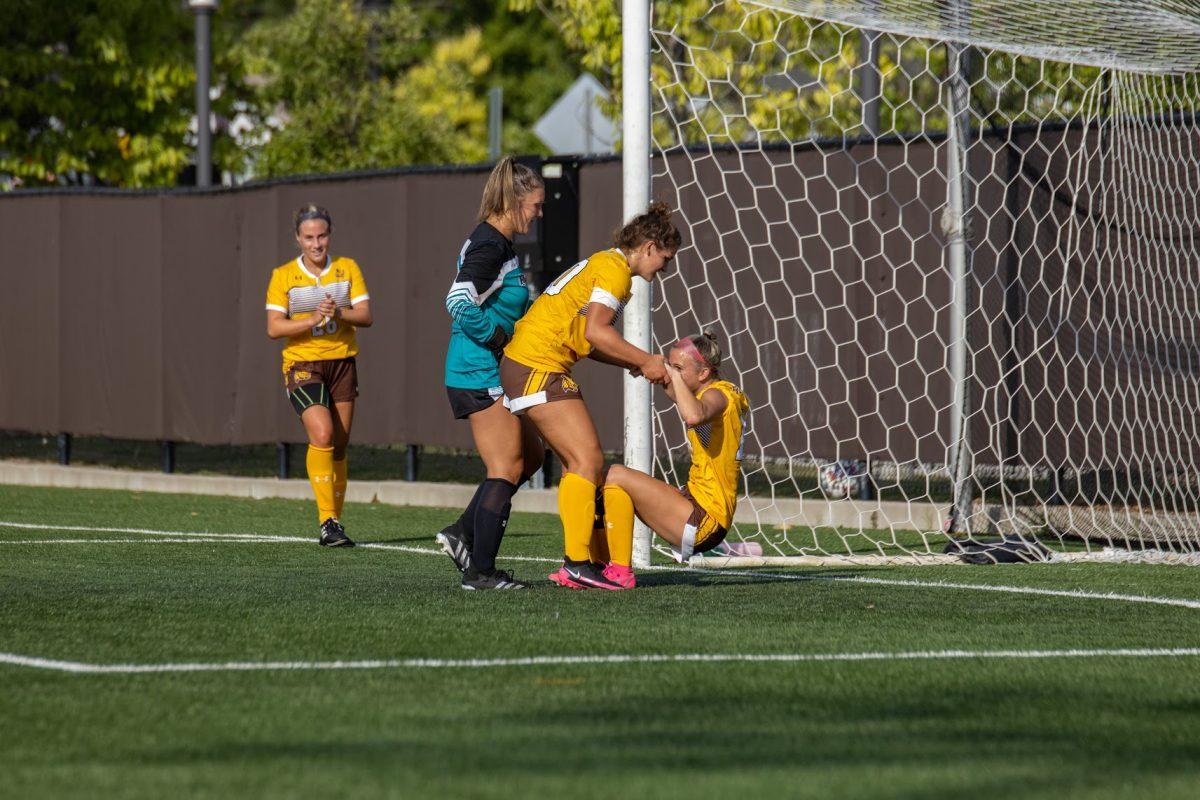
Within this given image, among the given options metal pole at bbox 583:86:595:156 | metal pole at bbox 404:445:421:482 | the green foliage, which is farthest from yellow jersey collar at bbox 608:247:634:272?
metal pole at bbox 583:86:595:156

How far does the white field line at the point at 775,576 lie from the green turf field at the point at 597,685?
0.14 ft

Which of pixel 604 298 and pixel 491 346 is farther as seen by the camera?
pixel 491 346

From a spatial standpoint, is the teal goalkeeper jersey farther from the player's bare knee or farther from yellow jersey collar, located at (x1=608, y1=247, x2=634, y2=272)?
the player's bare knee

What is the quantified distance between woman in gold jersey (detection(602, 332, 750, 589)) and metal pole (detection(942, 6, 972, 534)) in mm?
3002

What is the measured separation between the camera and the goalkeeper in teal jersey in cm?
784

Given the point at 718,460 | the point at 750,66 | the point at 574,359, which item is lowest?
the point at 718,460

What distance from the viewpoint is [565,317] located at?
7797 mm

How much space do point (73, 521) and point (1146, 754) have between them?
8.42 m

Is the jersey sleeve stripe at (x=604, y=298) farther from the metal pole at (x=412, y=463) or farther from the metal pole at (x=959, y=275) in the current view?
the metal pole at (x=412, y=463)

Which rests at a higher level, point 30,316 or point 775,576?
point 30,316

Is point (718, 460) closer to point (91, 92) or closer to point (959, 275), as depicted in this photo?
point (959, 275)

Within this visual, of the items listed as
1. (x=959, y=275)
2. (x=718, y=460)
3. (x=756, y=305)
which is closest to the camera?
(x=718, y=460)

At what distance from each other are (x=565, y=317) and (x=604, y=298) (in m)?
0.26

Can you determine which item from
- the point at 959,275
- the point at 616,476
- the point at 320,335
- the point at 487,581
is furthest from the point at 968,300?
the point at 487,581
